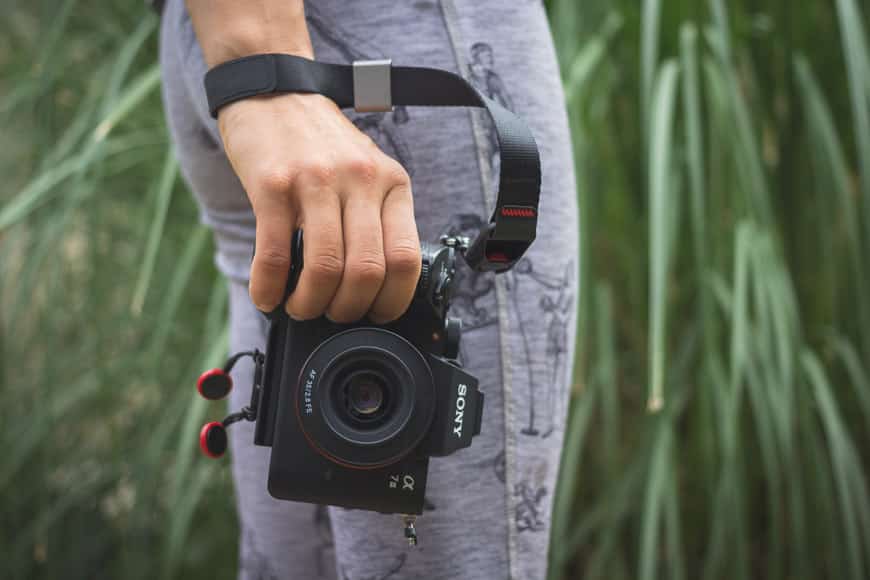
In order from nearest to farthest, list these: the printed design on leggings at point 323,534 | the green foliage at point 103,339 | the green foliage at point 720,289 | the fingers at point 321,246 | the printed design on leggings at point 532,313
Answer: the fingers at point 321,246 < the printed design on leggings at point 532,313 < the printed design on leggings at point 323,534 < the green foliage at point 720,289 < the green foliage at point 103,339

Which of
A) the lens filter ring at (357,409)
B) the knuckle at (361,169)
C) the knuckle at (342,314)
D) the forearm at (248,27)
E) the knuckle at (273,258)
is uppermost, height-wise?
the forearm at (248,27)

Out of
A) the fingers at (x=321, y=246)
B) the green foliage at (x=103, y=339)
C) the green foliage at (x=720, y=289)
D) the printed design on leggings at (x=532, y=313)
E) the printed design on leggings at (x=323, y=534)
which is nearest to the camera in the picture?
the fingers at (x=321, y=246)

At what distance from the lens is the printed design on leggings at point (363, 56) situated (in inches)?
18.9

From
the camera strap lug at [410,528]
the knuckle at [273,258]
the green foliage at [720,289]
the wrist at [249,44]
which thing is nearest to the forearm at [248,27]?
the wrist at [249,44]

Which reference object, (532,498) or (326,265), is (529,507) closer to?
(532,498)

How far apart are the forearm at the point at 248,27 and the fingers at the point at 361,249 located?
10cm

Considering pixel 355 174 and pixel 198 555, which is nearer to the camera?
pixel 355 174

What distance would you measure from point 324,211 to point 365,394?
0.11m

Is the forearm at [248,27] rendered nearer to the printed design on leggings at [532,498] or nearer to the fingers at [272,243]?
the fingers at [272,243]

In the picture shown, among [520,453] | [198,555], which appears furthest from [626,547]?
[520,453]

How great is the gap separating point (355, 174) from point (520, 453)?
Result: 7.6 inches

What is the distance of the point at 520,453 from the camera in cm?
50

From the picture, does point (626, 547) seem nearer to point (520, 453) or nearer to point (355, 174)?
point (520, 453)

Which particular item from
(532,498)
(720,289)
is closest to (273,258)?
(532,498)
